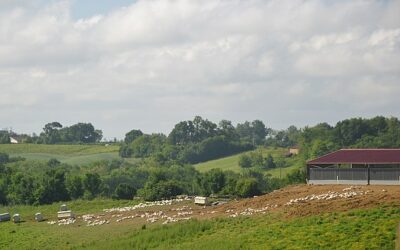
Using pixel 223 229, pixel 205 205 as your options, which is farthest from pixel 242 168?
pixel 223 229

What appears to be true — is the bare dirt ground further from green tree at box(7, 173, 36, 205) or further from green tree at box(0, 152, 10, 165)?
green tree at box(0, 152, 10, 165)

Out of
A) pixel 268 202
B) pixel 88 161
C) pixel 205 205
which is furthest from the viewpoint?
pixel 88 161

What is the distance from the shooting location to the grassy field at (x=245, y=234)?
41531 millimetres

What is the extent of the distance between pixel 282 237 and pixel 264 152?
127749 millimetres

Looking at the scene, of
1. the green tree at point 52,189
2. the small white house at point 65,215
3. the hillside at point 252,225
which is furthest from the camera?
the green tree at point 52,189

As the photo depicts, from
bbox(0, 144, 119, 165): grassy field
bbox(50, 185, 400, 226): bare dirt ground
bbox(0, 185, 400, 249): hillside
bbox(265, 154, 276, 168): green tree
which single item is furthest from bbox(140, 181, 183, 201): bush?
bbox(0, 144, 119, 165): grassy field

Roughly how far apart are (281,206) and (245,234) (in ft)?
23.3

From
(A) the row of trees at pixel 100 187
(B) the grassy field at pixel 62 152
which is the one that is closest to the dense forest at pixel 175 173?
(A) the row of trees at pixel 100 187

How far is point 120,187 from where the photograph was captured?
287 ft

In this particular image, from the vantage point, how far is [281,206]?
52312 millimetres

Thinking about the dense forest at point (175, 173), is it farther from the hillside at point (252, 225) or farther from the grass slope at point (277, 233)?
the grass slope at point (277, 233)

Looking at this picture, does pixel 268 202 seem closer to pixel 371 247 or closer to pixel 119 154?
pixel 371 247

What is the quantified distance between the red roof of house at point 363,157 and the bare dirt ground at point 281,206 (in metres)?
3.09

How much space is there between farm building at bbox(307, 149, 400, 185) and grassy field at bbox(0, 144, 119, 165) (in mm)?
114619
